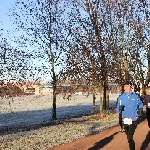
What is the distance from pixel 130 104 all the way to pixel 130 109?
145 mm

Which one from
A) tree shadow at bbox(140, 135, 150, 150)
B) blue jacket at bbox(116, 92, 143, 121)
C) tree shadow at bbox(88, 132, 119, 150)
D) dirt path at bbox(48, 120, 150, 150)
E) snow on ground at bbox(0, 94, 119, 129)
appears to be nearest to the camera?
blue jacket at bbox(116, 92, 143, 121)

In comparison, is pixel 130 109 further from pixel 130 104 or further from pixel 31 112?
pixel 31 112

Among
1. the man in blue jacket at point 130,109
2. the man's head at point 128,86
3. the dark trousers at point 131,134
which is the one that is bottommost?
the dark trousers at point 131,134

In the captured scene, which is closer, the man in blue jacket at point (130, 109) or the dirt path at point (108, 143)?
the man in blue jacket at point (130, 109)

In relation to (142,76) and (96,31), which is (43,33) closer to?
(96,31)

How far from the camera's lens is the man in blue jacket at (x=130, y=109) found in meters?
10.1

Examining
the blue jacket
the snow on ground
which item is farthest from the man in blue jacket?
the snow on ground

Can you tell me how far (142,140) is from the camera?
1315cm

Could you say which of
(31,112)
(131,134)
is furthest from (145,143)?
(31,112)

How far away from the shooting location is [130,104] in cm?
1012

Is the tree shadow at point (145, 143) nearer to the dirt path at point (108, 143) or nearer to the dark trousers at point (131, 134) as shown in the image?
the dirt path at point (108, 143)

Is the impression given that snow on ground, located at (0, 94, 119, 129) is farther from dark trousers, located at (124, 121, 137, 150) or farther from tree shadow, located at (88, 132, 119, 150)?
dark trousers, located at (124, 121, 137, 150)

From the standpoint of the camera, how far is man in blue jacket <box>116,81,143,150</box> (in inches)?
398

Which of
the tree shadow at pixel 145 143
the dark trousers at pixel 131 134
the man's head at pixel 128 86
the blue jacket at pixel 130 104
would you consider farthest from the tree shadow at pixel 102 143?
the man's head at pixel 128 86
